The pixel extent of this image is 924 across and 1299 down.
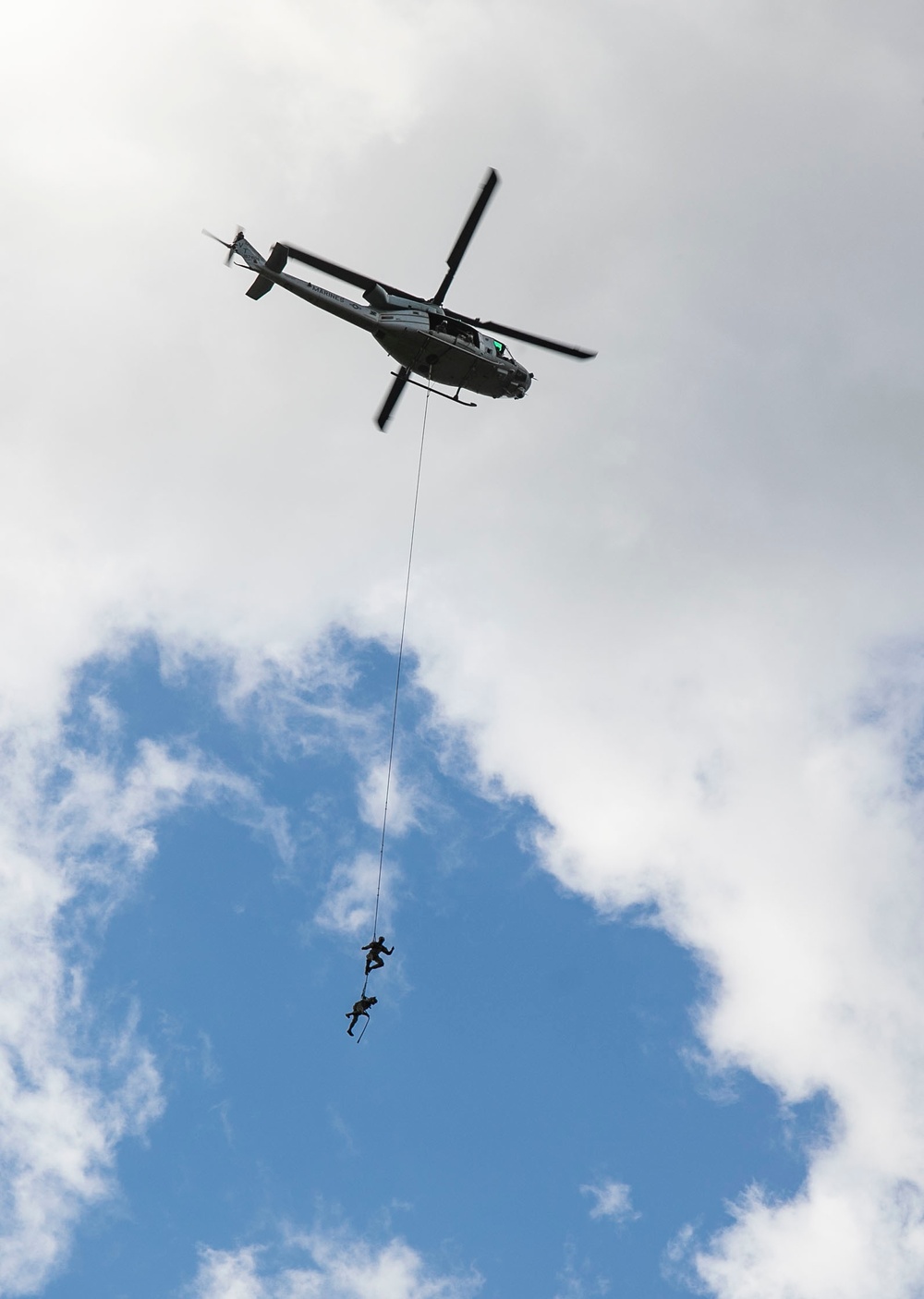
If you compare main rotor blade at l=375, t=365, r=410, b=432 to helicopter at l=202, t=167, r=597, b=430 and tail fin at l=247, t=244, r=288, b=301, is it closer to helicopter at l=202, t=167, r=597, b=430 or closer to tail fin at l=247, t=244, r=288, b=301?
helicopter at l=202, t=167, r=597, b=430

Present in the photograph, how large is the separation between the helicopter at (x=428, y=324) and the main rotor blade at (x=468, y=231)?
3 cm

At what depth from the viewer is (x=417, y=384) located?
37250 mm

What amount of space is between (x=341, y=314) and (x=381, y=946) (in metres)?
18.7

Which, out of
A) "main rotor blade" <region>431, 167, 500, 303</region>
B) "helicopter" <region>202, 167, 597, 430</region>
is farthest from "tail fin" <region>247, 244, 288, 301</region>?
"main rotor blade" <region>431, 167, 500, 303</region>

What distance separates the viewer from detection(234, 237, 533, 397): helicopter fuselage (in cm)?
3506

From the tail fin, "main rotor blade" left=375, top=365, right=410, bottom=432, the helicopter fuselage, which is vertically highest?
"main rotor blade" left=375, top=365, right=410, bottom=432

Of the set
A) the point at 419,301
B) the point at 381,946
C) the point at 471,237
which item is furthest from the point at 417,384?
the point at 381,946

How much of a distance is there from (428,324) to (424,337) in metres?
0.50

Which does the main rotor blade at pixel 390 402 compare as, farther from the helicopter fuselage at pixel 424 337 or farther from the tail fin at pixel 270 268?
the tail fin at pixel 270 268

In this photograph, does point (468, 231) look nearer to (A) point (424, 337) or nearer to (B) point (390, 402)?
(A) point (424, 337)

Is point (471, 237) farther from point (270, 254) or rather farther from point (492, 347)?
point (270, 254)

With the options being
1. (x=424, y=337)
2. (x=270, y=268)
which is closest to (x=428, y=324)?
(x=424, y=337)

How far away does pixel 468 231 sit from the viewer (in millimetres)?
36562

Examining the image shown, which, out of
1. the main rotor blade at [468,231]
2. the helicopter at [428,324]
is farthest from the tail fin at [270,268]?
the main rotor blade at [468,231]
